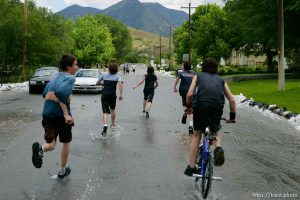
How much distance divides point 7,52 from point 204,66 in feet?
129

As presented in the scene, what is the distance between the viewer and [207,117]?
267 inches

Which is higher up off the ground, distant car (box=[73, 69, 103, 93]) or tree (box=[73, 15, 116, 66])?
tree (box=[73, 15, 116, 66])

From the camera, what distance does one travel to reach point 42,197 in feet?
21.6

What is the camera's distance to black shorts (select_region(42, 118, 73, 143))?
7570 mm

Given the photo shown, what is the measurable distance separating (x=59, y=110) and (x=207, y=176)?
2.31 meters

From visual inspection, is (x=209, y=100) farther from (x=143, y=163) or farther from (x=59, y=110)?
(x=143, y=163)

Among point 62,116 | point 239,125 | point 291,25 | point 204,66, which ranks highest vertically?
point 291,25

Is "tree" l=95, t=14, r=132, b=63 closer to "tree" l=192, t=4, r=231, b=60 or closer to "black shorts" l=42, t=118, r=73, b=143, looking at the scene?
"tree" l=192, t=4, r=231, b=60

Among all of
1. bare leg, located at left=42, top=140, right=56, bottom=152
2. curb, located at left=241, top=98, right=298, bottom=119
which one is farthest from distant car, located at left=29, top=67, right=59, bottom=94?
bare leg, located at left=42, top=140, right=56, bottom=152

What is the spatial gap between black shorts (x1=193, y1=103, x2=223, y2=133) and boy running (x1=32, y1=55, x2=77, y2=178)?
1.78m

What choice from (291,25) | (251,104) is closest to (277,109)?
(251,104)

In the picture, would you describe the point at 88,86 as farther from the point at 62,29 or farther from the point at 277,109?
the point at 62,29

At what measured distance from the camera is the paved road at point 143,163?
275 inches

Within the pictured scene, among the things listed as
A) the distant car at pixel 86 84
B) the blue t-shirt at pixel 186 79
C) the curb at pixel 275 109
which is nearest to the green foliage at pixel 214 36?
the distant car at pixel 86 84
